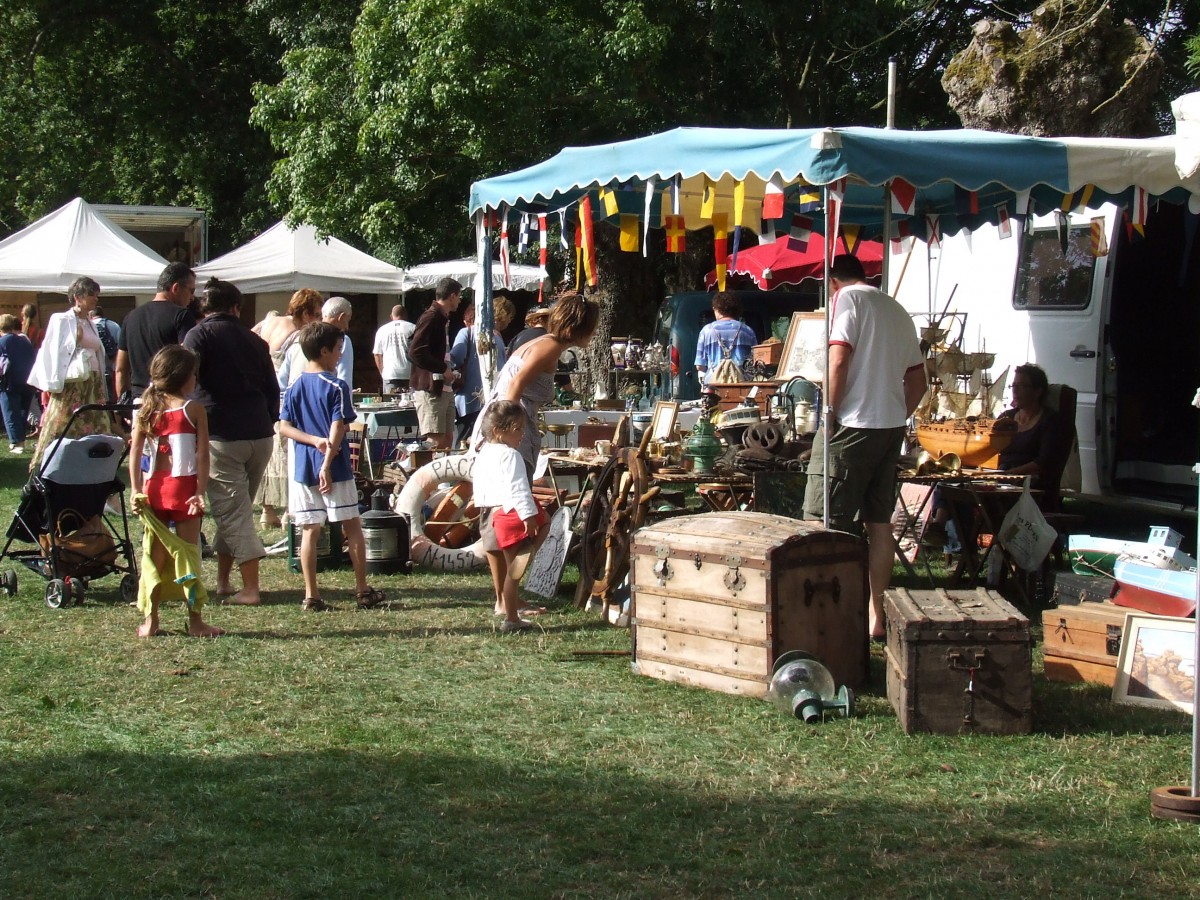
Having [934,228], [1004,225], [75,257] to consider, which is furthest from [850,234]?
[75,257]

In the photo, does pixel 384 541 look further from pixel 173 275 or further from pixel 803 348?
pixel 803 348

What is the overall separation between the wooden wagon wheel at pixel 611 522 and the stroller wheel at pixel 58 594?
2851 millimetres

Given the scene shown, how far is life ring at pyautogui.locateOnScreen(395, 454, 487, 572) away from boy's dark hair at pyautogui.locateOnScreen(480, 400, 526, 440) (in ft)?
6.23

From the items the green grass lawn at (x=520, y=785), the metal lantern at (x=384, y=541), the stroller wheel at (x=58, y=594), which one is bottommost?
the green grass lawn at (x=520, y=785)

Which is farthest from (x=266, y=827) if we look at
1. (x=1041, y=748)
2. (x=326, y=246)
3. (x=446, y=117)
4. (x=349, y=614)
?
(x=326, y=246)

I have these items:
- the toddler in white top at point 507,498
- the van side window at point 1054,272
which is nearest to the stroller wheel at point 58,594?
Answer: the toddler in white top at point 507,498

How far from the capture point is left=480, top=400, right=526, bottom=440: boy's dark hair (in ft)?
22.5

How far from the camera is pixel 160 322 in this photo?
873cm

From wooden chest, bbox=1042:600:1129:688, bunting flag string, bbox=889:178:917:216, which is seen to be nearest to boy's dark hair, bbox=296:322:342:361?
bunting flag string, bbox=889:178:917:216

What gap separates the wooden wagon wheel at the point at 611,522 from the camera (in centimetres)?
727

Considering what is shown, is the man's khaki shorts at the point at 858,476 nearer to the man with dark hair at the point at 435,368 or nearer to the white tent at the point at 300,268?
the man with dark hair at the point at 435,368

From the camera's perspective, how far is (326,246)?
18.8m

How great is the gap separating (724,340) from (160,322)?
4.68m

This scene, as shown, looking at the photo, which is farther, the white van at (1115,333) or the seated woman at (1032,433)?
the white van at (1115,333)
